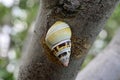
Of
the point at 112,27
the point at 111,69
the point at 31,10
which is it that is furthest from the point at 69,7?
the point at 112,27

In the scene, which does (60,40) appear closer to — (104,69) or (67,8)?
(67,8)

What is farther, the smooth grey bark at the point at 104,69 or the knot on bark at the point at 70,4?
the smooth grey bark at the point at 104,69

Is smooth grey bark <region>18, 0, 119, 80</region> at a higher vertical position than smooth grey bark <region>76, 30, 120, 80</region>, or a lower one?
higher

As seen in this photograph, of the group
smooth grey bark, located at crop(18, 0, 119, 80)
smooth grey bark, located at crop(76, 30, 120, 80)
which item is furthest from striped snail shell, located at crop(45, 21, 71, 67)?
smooth grey bark, located at crop(76, 30, 120, 80)

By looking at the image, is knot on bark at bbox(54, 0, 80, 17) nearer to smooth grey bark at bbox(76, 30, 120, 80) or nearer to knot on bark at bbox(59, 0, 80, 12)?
knot on bark at bbox(59, 0, 80, 12)

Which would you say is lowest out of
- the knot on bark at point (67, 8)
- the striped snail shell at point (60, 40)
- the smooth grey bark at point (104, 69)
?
the smooth grey bark at point (104, 69)

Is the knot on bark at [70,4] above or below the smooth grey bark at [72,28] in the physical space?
above

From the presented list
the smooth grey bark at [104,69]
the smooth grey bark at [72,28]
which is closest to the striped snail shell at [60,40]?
the smooth grey bark at [72,28]

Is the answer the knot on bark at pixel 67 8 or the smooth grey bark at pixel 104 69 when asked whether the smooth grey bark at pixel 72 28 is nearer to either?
the knot on bark at pixel 67 8
